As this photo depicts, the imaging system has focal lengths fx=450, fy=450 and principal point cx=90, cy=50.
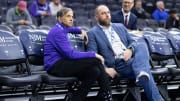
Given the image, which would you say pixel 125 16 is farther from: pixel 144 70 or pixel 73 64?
pixel 73 64

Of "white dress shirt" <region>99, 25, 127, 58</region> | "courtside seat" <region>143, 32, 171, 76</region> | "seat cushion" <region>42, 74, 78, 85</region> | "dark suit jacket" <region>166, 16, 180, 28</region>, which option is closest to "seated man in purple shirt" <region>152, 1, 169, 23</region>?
"dark suit jacket" <region>166, 16, 180, 28</region>

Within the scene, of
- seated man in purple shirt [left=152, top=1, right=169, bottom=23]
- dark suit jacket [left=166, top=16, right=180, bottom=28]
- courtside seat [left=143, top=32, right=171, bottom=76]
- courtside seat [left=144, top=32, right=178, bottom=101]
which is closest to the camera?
courtside seat [left=144, top=32, right=178, bottom=101]

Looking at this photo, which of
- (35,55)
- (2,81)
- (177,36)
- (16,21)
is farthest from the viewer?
(16,21)

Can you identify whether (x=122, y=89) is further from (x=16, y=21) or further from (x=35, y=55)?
(x=16, y=21)

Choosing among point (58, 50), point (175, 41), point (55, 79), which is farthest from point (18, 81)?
point (175, 41)

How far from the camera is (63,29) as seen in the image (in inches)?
199

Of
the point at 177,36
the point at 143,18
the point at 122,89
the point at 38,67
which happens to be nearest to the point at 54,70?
the point at 38,67

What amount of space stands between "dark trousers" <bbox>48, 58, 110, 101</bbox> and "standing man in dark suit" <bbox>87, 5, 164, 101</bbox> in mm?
283

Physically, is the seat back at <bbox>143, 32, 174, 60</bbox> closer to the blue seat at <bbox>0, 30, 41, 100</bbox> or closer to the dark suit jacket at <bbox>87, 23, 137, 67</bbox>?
the dark suit jacket at <bbox>87, 23, 137, 67</bbox>

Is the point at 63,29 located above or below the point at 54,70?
above

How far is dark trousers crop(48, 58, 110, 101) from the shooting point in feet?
15.8

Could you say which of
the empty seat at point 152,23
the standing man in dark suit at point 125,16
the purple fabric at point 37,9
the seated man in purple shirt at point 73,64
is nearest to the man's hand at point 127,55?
the seated man in purple shirt at point 73,64

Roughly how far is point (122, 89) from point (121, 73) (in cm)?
33

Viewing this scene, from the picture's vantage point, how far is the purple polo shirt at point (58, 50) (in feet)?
16.1
